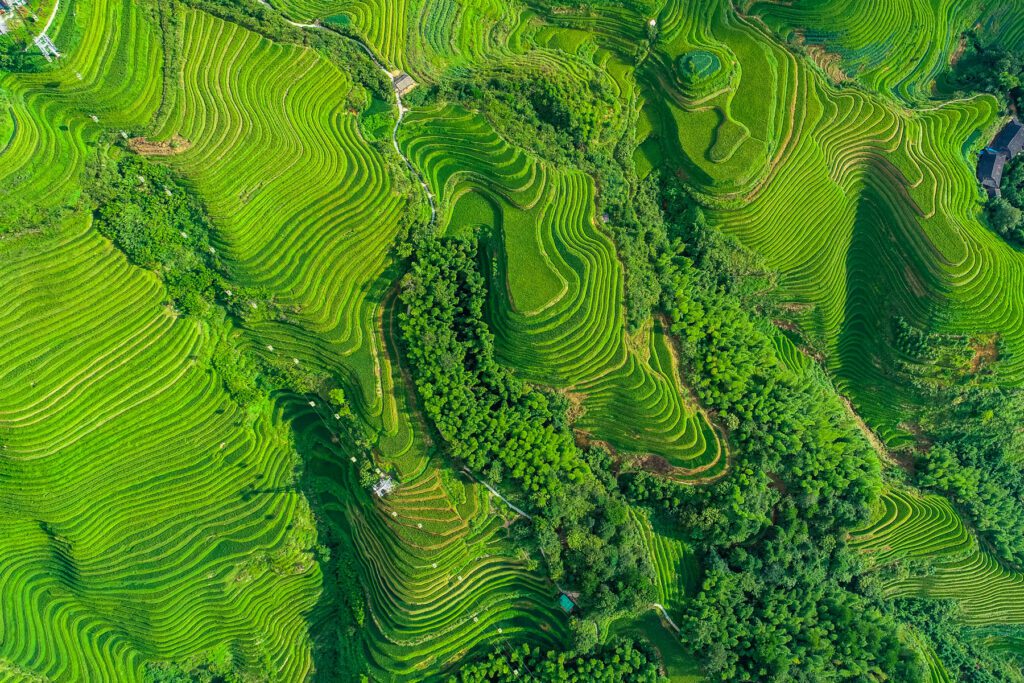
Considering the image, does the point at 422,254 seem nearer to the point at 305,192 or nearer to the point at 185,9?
the point at 305,192

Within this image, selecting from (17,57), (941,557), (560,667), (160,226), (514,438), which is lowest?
(560,667)

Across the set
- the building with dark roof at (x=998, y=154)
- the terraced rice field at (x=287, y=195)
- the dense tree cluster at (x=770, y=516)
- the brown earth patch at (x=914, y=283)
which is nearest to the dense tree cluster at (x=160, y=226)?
the terraced rice field at (x=287, y=195)

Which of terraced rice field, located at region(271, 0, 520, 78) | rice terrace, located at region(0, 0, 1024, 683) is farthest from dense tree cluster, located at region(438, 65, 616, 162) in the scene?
terraced rice field, located at region(271, 0, 520, 78)

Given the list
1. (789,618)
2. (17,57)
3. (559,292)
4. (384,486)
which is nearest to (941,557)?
(789,618)

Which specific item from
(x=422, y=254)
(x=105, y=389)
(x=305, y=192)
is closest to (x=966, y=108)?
(x=422, y=254)

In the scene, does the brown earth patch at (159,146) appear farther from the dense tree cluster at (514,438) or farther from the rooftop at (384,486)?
the rooftop at (384,486)

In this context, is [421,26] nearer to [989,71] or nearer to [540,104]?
[540,104]
